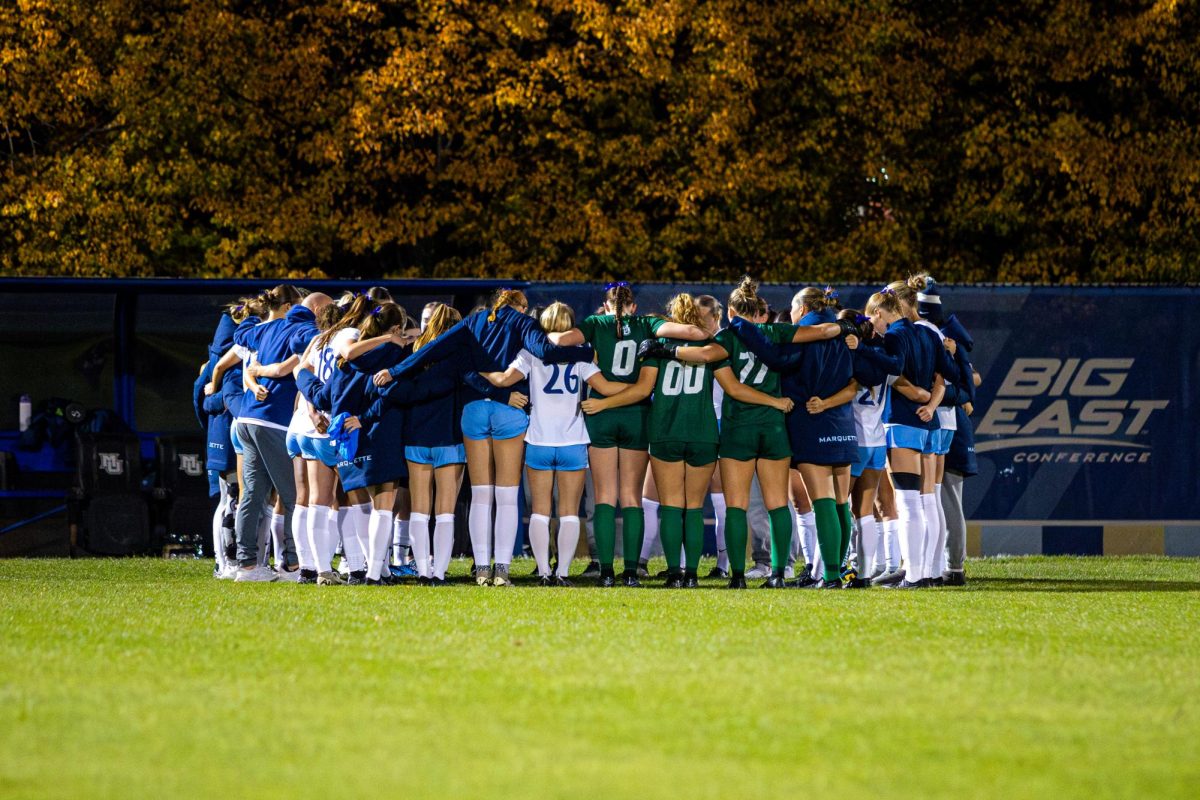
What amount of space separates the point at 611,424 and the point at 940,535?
7.93 ft

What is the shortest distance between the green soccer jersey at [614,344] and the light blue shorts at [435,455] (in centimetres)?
117

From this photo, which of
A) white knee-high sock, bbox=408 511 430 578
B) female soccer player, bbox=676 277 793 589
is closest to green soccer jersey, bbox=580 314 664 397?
female soccer player, bbox=676 277 793 589

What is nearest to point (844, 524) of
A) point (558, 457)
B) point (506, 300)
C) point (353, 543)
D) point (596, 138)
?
point (558, 457)

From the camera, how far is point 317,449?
39.1 feet

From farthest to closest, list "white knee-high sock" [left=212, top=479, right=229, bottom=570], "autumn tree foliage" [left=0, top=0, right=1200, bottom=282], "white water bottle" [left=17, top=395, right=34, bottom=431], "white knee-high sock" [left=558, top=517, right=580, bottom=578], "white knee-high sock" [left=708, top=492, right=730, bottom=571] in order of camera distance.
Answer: "autumn tree foliage" [left=0, top=0, right=1200, bottom=282] → "white water bottle" [left=17, top=395, right=34, bottom=431] → "white knee-high sock" [left=708, top=492, right=730, bottom=571] → "white knee-high sock" [left=212, top=479, right=229, bottom=570] → "white knee-high sock" [left=558, top=517, right=580, bottom=578]

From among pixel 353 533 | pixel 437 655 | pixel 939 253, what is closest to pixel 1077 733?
pixel 437 655

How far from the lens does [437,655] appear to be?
792cm

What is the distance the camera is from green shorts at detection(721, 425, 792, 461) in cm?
1157

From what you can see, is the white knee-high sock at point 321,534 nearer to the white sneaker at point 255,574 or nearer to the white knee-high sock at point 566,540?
the white sneaker at point 255,574

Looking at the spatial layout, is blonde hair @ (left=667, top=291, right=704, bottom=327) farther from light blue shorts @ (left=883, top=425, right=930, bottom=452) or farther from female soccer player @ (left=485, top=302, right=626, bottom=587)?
light blue shorts @ (left=883, top=425, right=930, bottom=452)

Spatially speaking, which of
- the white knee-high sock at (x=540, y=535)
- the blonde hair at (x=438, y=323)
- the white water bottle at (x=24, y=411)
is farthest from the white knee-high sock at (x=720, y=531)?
the white water bottle at (x=24, y=411)

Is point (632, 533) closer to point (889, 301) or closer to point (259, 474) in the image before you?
point (889, 301)

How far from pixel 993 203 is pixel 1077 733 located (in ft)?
59.3

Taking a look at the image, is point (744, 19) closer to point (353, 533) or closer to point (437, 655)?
point (353, 533)
